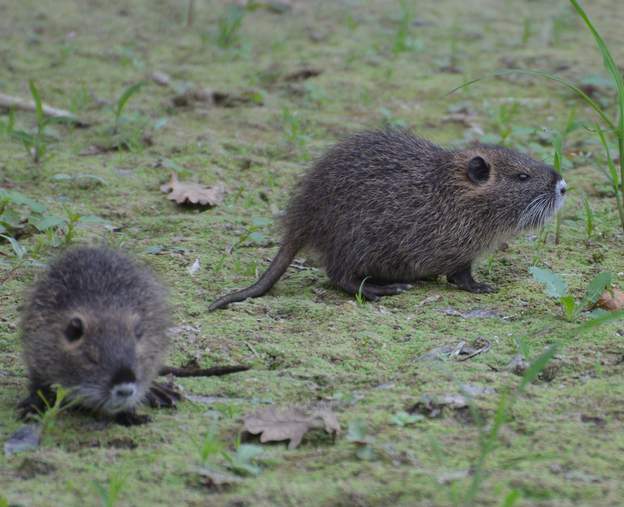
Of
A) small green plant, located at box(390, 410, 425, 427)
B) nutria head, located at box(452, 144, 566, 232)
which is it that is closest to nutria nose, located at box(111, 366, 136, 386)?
small green plant, located at box(390, 410, 425, 427)

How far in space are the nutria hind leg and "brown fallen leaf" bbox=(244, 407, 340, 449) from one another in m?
0.89

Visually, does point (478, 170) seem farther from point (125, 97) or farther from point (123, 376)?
point (123, 376)

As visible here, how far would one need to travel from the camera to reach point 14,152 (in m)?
7.48

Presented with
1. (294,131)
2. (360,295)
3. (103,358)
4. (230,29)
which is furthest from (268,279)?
(230,29)

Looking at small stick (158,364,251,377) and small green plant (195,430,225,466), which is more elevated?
small green plant (195,430,225,466)

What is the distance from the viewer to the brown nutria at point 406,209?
6005 mm

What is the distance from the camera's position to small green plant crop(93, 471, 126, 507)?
3.12m

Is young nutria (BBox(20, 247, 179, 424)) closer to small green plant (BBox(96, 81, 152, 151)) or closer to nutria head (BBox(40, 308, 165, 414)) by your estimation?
nutria head (BBox(40, 308, 165, 414))

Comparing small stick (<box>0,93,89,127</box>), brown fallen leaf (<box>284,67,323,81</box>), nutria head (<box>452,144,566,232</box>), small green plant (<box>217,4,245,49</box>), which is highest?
small green plant (<box>217,4,245,49</box>)

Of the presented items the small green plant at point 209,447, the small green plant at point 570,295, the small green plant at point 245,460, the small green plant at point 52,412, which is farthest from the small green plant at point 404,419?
the small green plant at point 570,295

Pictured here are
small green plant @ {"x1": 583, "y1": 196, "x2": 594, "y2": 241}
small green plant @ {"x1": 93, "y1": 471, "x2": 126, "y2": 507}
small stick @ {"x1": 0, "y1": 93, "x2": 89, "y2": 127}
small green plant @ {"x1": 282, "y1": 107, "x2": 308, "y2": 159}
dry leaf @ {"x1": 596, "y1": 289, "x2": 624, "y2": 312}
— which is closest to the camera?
small green plant @ {"x1": 93, "y1": 471, "x2": 126, "y2": 507}

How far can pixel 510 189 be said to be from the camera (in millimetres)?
6289

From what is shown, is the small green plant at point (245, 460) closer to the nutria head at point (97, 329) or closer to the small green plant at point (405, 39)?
the nutria head at point (97, 329)

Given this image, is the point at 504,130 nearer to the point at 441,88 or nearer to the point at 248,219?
the point at 441,88
